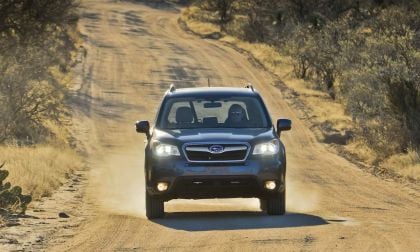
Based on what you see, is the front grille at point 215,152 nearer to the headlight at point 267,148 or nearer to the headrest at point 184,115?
the headlight at point 267,148

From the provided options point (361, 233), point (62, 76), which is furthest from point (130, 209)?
point (62, 76)

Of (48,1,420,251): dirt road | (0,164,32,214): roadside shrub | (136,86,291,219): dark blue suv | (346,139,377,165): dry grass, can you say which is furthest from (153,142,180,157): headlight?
(346,139,377,165): dry grass

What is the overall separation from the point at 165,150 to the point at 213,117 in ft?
4.10

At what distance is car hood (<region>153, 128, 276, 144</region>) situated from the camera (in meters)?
12.9

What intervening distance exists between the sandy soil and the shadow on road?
0.01 m

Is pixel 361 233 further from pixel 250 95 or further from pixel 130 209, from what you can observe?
pixel 130 209

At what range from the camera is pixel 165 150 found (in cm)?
1294

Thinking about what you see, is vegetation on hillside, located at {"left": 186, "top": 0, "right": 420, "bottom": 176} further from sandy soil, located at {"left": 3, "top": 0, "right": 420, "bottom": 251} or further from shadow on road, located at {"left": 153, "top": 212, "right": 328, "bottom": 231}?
shadow on road, located at {"left": 153, "top": 212, "right": 328, "bottom": 231}

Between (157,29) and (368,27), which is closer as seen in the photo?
(368,27)

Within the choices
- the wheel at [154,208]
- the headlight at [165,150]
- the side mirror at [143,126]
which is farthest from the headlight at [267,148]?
the side mirror at [143,126]

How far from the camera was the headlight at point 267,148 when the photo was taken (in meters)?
12.9

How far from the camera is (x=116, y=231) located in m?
11.9

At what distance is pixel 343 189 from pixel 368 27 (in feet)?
96.6

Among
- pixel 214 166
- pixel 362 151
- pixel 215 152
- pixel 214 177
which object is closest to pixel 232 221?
pixel 214 177
